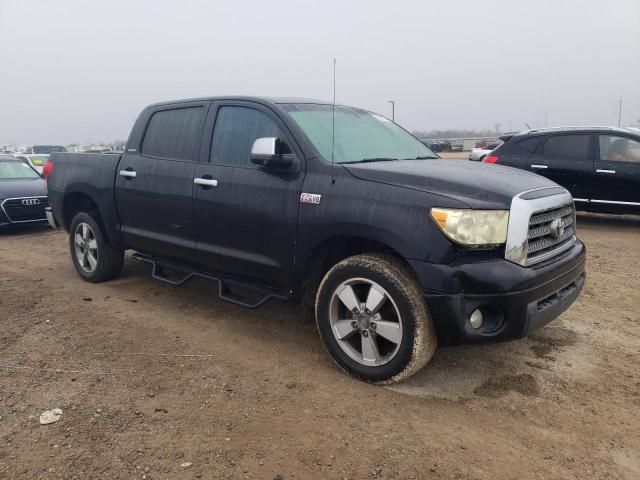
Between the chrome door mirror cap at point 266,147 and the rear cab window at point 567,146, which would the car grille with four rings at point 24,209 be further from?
the rear cab window at point 567,146

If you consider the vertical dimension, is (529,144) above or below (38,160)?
above

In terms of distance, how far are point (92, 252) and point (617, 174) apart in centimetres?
772

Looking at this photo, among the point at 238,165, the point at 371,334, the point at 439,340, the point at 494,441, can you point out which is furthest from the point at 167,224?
the point at 494,441

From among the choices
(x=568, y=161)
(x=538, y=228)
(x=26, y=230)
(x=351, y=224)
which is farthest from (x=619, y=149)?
(x=26, y=230)

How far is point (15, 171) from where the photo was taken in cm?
1026

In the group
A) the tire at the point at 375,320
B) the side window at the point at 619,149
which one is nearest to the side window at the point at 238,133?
the tire at the point at 375,320

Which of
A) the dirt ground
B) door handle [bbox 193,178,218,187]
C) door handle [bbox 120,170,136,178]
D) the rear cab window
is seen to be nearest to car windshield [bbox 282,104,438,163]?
door handle [bbox 193,178,218,187]

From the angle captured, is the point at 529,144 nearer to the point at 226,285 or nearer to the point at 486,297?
the point at 226,285

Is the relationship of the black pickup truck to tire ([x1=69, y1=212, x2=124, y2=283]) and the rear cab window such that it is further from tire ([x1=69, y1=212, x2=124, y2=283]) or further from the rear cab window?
the rear cab window

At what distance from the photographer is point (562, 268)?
10.8 feet

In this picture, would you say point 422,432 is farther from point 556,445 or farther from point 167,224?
point 167,224

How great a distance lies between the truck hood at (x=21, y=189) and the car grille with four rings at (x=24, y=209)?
0.30ft

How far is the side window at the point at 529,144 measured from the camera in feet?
30.1

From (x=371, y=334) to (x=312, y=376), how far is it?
53 centimetres
